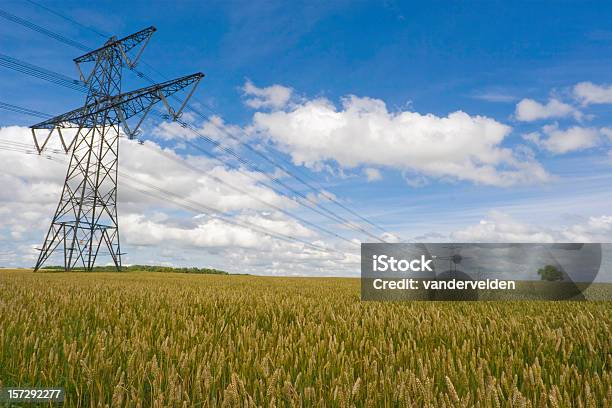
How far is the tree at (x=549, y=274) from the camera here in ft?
32.4

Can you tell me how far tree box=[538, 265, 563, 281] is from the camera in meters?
9.87

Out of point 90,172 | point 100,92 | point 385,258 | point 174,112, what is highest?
point 100,92

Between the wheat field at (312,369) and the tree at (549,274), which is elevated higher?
the tree at (549,274)

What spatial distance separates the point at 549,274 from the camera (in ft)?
32.7

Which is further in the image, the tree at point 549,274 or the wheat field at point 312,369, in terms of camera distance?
the tree at point 549,274

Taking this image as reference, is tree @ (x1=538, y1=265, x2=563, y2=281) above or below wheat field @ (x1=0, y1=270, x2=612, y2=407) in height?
above

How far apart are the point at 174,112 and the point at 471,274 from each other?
→ 23.6m

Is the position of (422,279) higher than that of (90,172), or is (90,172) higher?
(90,172)

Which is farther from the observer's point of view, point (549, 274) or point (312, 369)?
point (549, 274)

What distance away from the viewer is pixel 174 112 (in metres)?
27.7

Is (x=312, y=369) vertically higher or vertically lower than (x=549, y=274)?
lower

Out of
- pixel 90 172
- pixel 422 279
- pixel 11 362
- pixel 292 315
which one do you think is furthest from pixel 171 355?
pixel 90 172

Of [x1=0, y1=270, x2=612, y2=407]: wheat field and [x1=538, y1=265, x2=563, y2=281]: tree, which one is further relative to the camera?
[x1=538, y1=265, x2=563, y2=281]: tree

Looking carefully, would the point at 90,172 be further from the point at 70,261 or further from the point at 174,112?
the point at 174,112
